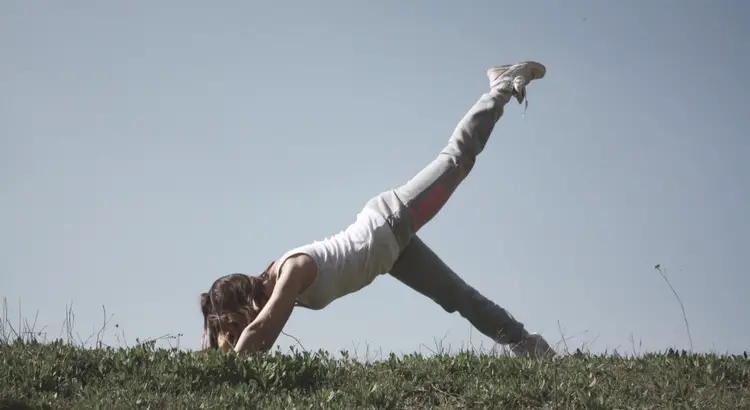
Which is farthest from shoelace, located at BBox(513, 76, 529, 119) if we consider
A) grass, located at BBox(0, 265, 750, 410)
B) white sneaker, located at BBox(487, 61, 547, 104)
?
grass, located at BBox(0, 265, 750, 410)

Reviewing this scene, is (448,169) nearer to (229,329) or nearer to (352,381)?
(352,381)

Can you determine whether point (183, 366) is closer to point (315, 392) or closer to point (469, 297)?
point (315, 392)

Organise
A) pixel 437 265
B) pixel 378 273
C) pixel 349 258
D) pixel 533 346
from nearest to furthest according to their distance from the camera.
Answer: pixel 349 258 < pixel 378 273 < pixel 533 346 < pixel 437 265

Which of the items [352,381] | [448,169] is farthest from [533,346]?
[352,381]

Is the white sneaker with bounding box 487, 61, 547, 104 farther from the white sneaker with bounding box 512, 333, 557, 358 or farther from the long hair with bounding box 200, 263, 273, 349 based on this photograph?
the long hair with bounding box 200, 263, 273, 349

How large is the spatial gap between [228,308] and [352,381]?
151cm

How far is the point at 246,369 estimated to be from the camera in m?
8.05

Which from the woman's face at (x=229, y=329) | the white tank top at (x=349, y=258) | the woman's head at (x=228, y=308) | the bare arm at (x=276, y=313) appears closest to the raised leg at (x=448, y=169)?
the white tank top at (x=349, y=258)

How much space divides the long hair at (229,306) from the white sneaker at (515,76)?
3.50 metres

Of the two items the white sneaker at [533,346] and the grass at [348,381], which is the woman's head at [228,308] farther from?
the white sneaker at [533,346]

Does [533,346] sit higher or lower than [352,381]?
higher

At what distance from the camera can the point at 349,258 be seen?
29.6 ft

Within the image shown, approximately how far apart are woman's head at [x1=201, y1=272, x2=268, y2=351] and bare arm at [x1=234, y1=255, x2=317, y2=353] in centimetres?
31

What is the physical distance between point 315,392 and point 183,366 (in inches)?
46.7
